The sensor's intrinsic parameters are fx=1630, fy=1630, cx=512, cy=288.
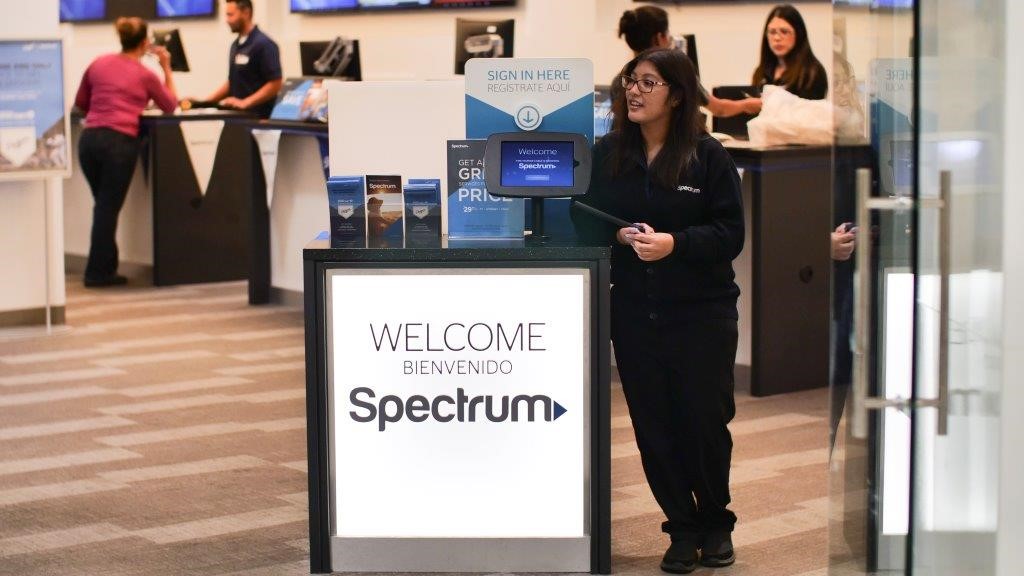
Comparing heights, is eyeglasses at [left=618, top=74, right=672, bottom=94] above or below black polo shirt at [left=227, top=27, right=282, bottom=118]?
below

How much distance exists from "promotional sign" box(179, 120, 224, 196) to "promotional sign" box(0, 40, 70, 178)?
1.80 metres

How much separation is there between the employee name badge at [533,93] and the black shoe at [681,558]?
1161 mm

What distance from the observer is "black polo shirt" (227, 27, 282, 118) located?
1073 centimetres

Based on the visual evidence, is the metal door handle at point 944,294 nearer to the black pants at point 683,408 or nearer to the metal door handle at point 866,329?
the metal door handle at point 866,329

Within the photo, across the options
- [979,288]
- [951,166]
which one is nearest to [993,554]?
[979,288]

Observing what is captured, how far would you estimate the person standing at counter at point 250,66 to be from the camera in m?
10.7

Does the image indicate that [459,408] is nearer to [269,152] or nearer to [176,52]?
[269,152]

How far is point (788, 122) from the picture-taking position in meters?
6.99

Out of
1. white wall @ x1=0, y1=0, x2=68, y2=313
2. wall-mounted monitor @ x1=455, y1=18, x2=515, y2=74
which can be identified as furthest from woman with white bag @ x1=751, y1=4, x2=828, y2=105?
white wall @ x1=0, y1=0, x2=68, y2=313

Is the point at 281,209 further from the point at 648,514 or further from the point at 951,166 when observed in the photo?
the point at 951,166

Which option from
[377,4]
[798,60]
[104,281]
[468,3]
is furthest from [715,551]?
[377,4]

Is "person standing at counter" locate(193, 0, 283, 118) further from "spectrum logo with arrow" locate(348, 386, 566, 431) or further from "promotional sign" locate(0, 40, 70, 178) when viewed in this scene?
"spectrum logo with arrow" locate(348, 386, 566, 431)

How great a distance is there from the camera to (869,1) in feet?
9.87

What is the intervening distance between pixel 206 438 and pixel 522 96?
90.9 inches
